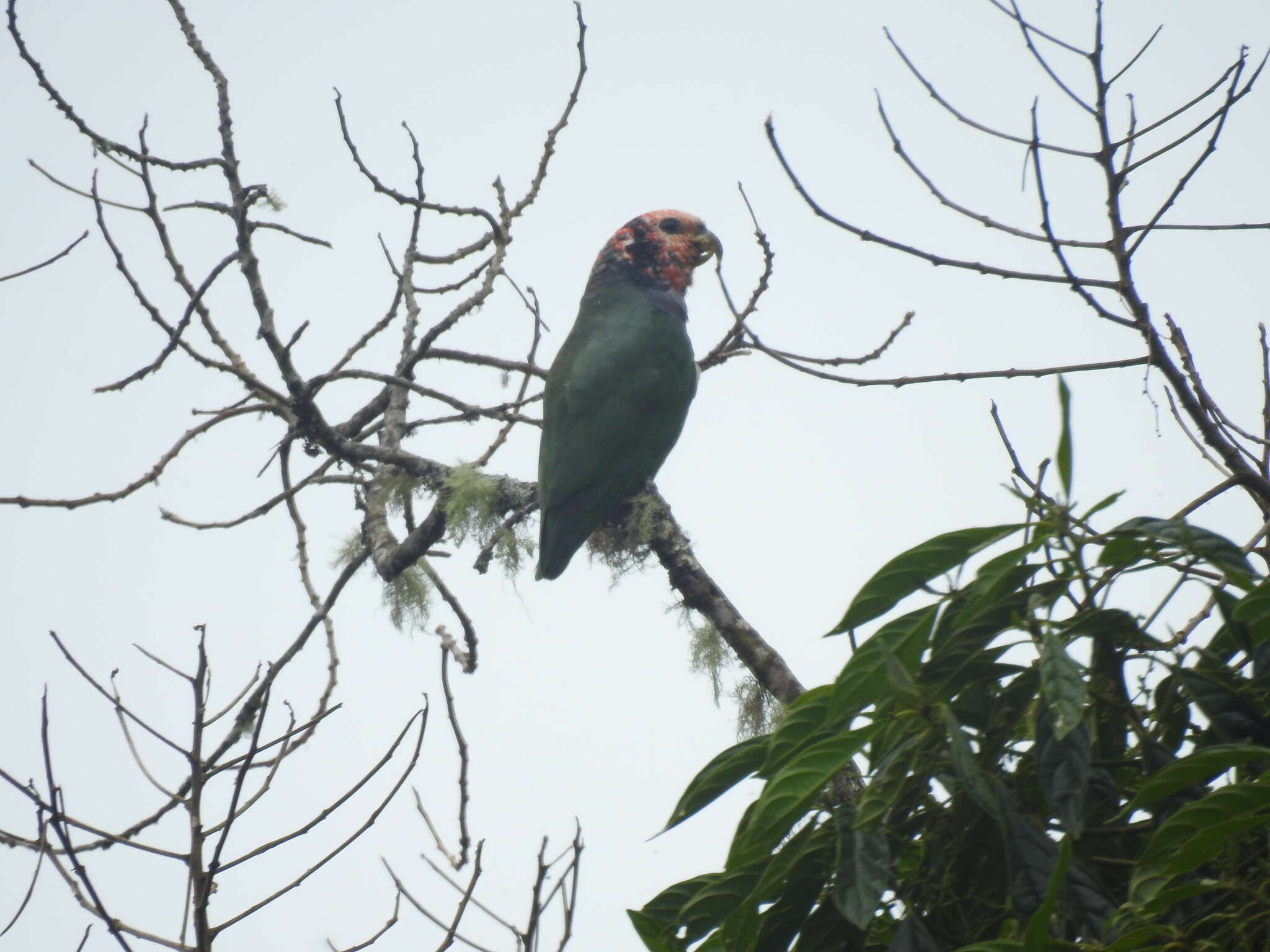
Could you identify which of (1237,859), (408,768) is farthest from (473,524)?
(1237,859)

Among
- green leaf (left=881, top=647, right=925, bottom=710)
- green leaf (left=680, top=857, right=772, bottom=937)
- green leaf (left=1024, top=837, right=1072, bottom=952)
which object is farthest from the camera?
green leaf (left=680, top=857, right=772, bottom=937)

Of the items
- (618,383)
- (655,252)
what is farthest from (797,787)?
(655,252)

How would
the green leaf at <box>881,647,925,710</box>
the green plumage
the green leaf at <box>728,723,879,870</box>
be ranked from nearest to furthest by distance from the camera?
the green leaf at <box>881,647,925,710</box>
the green leaf at <box>728,723,879,870</box>
the green plumage

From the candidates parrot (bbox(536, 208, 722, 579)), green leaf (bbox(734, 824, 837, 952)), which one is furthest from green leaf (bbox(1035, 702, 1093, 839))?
parrot (bbox(536, 208, 722, 579))

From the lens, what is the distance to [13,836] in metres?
2.48

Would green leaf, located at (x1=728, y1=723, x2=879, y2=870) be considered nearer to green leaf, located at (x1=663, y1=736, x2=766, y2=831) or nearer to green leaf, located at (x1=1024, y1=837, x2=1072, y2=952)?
green leaf, located at (x1=663, y1=736, x2=766, y2=831)

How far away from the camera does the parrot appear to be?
4.31 meters

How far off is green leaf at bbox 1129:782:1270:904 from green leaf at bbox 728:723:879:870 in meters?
0.28

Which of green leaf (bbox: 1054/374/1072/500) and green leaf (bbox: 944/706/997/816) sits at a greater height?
green leaf (bbox: 1054/374/1072/500)

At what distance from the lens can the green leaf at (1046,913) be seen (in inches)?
36.4

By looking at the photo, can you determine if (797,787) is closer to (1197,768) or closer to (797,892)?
(797,892)

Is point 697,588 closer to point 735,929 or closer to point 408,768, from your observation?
point 408,768

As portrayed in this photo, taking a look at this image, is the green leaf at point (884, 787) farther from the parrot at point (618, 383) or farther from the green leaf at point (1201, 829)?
the parrot at point (618, 383)

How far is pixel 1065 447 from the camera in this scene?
1102 millimetres
